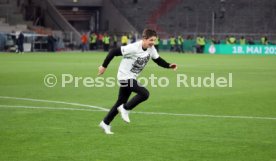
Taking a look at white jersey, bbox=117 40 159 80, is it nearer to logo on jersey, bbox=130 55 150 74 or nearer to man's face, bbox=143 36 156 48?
logo on jersey, bbox=130 55 150 74

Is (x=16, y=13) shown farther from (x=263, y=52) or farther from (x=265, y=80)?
(x=265, y=80)

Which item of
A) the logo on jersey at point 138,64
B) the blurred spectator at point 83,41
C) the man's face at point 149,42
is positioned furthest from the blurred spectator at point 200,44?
the man's face at point 149,42

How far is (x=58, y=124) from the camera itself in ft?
45.3

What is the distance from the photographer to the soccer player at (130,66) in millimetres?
12484

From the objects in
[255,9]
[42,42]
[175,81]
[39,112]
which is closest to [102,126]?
[39,112]

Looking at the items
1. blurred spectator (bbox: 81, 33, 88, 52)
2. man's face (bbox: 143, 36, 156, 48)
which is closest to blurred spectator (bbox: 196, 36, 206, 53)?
blurred spectator (bbox: 81, 33, 88, 52)

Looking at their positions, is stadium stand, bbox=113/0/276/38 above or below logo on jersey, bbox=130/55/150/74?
above

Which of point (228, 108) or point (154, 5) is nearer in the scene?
point (228, 108)

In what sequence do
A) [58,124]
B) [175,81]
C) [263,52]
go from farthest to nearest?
[263,52], [175,81], [58,124]

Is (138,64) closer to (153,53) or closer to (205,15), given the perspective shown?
(153,53)

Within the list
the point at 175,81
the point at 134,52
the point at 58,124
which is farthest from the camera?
the point at 175,81

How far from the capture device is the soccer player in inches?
492

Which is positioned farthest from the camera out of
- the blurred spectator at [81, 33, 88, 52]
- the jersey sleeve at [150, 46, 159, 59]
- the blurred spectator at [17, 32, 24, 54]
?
the blurred spectator at [81, 33, 88, 52]

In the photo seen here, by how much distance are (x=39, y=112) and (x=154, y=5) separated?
62236 millimetres
